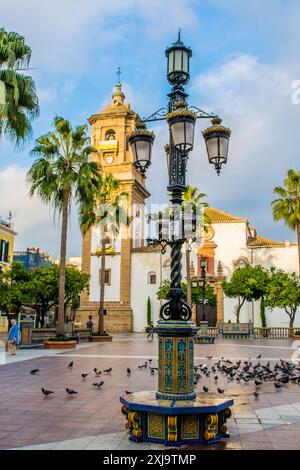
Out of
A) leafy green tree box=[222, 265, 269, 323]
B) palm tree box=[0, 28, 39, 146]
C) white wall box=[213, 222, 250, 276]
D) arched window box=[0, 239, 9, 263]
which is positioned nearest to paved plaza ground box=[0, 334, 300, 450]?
palm tree box=[0, 28, 39, 146]

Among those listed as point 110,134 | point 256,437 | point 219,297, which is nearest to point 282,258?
point 219,297

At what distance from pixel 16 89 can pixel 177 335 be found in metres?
10.9

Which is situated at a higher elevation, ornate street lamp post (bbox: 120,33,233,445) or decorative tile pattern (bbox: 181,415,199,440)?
ornate street lamp post (bbox: 120,33,233,445)

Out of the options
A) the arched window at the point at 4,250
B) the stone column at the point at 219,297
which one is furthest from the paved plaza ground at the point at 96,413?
the arched window at the point at 4,250

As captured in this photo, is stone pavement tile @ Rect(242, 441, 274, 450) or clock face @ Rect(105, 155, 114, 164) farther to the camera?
clock face @ Rect(105, 155, 114, 164)

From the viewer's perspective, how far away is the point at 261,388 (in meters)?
10.4

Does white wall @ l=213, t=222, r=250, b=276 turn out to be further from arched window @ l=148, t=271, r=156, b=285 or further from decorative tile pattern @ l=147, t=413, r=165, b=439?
decorative tile pattern @ l=147, t=413, r=165, b=439

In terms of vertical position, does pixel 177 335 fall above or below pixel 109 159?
below

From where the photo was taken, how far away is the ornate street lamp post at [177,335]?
5.50m

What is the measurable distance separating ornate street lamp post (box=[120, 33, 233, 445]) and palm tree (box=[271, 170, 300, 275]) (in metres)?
26.0

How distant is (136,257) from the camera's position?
46344 mm

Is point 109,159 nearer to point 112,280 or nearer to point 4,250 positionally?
point 112,280

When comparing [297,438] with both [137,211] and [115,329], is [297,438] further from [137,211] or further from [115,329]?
[137,211]

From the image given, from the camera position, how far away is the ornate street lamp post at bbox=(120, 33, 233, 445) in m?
5.50
